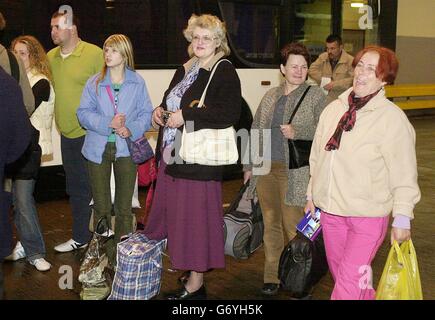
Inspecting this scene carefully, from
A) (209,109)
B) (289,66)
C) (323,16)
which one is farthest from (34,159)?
(323,16)

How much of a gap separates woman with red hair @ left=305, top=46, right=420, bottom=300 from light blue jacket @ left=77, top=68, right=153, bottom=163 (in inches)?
76.1

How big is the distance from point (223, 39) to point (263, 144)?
86cm

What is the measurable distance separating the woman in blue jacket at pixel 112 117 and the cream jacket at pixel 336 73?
409 centimetres

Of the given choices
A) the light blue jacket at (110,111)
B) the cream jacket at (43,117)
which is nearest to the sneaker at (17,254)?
the cream jacket at (43,117)

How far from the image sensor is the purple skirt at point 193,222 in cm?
454

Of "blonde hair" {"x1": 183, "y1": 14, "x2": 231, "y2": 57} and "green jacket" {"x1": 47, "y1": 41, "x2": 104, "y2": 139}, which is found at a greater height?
"blonde hair" {"x1": 183, "y1": 14, "x2": 231, "y2": 57}

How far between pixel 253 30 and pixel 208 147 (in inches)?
209

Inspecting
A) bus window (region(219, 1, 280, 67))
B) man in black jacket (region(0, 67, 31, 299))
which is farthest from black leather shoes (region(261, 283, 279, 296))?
bus window (region(219, 1, 280, 67))

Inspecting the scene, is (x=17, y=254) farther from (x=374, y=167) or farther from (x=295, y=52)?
(x=374, y=167)

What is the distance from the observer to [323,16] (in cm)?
1043

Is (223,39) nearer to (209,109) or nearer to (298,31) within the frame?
(209,109)

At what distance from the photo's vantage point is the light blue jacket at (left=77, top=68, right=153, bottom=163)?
5.29 metres

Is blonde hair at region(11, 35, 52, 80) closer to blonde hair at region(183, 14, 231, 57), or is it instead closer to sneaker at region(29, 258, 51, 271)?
sneaker at region(29, 258, 51, 271)

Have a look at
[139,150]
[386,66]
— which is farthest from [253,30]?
[386,66]
